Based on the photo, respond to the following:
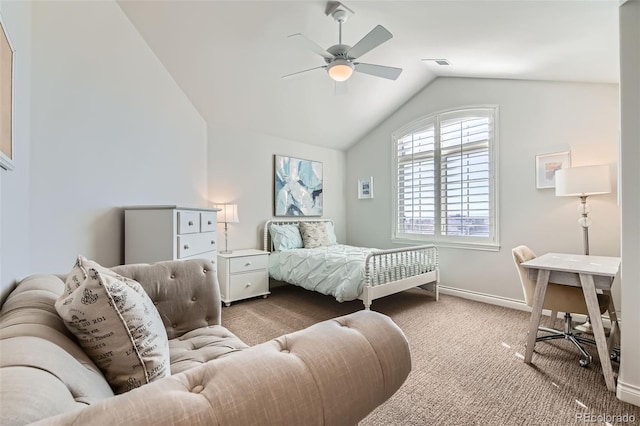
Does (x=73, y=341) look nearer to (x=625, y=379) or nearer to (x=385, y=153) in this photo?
(x=625, y=379)

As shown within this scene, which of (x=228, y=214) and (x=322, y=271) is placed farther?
(x=228, y=214)

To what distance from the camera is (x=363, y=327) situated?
2.63 feet

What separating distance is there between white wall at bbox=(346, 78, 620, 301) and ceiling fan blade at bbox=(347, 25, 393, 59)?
218 cm

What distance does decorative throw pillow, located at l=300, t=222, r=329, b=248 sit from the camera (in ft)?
14.3

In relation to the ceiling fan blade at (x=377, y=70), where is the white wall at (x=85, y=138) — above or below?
below

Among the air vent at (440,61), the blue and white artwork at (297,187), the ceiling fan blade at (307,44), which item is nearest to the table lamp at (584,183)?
the air vent at (440,61)

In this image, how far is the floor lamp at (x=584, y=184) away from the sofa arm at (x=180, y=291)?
3196mm

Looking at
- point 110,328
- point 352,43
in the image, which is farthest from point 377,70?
point 110,328

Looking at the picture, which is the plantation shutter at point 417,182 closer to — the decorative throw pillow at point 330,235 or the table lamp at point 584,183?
the decorative throw pillow at point 330,235

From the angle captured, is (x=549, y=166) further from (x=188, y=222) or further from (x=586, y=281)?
(x=188, y=222)

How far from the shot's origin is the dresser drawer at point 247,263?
3561 mm

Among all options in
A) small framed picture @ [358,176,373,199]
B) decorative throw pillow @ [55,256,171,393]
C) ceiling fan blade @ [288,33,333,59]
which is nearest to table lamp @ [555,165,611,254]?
ceiling fan blade @ [288,33,333,59]

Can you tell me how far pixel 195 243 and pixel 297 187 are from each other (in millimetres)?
2285

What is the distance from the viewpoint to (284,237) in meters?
4.19
